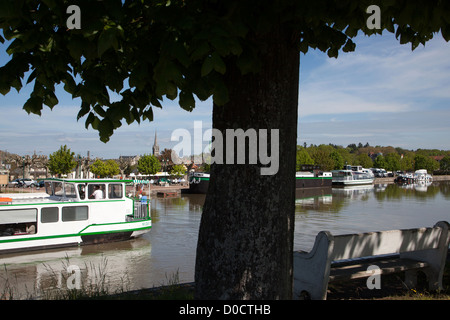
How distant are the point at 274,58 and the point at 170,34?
1.02 meters

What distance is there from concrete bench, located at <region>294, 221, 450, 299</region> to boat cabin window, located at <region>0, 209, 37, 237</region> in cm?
1341

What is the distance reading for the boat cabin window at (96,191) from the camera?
17328mm

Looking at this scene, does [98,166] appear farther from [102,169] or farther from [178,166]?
[178,166]

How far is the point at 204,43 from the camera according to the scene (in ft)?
8.78

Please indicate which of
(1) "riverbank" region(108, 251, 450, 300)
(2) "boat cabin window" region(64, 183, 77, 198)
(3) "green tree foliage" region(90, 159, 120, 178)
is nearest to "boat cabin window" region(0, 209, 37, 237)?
(2) "boat cabin window" region(64, 183, 77, 198)

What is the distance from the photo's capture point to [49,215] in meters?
15.8

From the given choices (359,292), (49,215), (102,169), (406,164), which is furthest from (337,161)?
(359,292)

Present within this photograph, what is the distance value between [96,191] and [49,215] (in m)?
2.26

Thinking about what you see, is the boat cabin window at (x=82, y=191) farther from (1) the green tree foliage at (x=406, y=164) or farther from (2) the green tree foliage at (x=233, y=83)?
(1) the green tree foliage at (x=406, y=164)

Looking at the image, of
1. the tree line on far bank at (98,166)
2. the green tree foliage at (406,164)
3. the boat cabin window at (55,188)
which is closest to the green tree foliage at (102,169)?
the tree line on far bank at (98,166)

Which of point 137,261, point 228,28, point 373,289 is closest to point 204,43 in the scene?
point 228,28

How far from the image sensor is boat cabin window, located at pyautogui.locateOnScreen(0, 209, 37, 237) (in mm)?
15055

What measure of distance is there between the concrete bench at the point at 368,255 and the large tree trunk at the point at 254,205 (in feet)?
5.57
